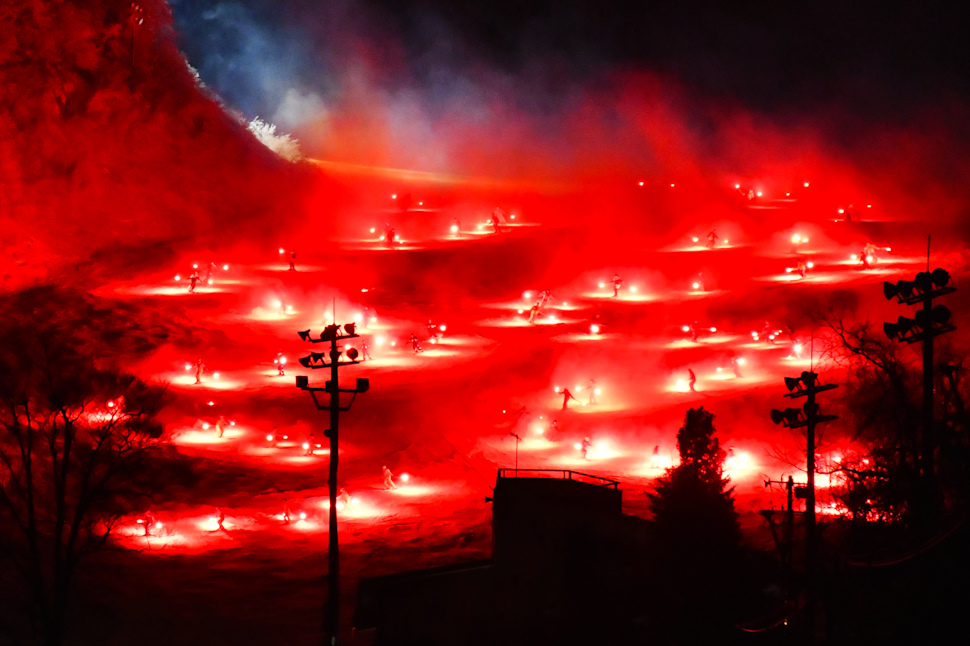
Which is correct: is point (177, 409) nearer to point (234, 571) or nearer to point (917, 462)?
point (234, 571)

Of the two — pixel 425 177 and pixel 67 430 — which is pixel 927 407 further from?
pixel 425 177

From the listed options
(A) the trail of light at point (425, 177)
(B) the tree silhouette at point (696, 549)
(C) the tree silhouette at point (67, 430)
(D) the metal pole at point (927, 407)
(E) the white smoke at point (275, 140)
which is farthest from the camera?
(E) the white smoke at point (275, 140)

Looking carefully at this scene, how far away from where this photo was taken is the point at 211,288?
40.7 metres

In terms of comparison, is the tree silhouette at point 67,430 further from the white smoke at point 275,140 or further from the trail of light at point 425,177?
the trail of light at point 425,177

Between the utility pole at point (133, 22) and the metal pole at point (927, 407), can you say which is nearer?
the metal pole at point (927, 407)

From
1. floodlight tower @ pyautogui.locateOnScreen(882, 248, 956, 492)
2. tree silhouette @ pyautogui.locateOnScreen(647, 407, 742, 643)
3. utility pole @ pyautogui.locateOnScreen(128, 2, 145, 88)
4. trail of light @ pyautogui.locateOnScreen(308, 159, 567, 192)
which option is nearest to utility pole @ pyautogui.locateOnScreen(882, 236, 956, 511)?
floodlight tower @ pyautogui.locateOnScreen(882, 248, 956, 492)

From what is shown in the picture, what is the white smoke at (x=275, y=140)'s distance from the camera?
198 ft

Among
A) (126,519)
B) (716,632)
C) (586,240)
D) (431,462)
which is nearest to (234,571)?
(126,519)

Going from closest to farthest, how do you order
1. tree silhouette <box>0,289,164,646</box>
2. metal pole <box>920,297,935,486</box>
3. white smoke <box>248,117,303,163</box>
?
metal pole <box>920,297,935,486</box> < tree silhouette <box>0,289,164,646</box> < white smoke <box>248,117,303,163</box>

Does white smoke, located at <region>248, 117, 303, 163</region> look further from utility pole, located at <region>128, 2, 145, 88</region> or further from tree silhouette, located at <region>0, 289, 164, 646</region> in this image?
tree silhouette, located at <region>0, 289, 164, 646</region>

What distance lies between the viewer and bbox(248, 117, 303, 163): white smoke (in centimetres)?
6041

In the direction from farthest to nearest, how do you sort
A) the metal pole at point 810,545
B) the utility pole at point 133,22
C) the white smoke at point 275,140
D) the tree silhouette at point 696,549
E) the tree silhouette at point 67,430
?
the white smoke at point 275,140, the utility pole at point 133,22, the tree silhouette at point 67,430, the tree silhouette at point 696,549, the metal pole at point 810,545

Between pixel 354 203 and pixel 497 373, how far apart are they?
20.2 meters

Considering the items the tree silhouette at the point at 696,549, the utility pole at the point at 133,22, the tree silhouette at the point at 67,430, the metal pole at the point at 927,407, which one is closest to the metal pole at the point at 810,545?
the metal pole at the point at 927,407
